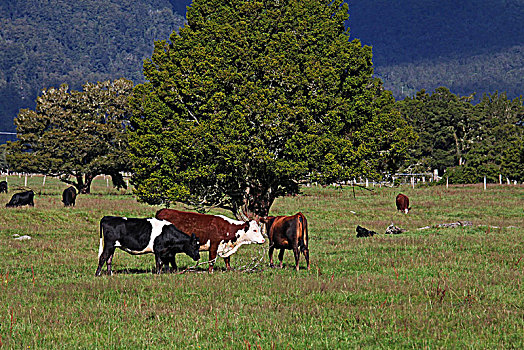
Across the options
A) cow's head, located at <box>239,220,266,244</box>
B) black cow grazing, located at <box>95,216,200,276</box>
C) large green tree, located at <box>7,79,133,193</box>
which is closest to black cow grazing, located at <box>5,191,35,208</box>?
large green tree, located at <box>7,79,133,193</box>

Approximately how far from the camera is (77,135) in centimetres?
5706

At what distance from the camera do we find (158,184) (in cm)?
2897

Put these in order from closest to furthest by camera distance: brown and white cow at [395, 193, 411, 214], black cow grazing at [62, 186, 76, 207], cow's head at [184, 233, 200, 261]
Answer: cow's head at [184, 233, 200, 261] → black cow grazing at [62, 186, 76, 207] → brown and white cow at [395, 193, 411, 214]

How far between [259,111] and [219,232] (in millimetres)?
9557

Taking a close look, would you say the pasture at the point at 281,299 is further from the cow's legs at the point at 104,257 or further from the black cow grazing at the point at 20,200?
the black cow grazing at the point at 20,200

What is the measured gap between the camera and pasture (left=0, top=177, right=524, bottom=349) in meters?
10.2

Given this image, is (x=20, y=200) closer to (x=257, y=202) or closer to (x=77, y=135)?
(x=257, y=202)

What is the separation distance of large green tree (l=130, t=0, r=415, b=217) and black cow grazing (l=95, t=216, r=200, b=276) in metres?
9.61

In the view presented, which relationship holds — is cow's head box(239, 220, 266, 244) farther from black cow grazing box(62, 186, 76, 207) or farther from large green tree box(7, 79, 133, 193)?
large green tree box(7, 79, 133, 193)

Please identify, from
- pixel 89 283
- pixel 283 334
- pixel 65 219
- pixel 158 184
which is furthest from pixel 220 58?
pixel 283 334

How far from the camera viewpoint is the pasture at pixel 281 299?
33.6 ft

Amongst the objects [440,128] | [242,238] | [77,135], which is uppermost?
[440,128]

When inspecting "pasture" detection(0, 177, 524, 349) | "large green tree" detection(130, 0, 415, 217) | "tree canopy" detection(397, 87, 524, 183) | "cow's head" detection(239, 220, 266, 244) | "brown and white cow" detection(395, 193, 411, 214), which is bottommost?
"pasture" detection(0, 177, 524, 349)

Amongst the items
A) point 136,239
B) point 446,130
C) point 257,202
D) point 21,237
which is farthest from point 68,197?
point 446,130
